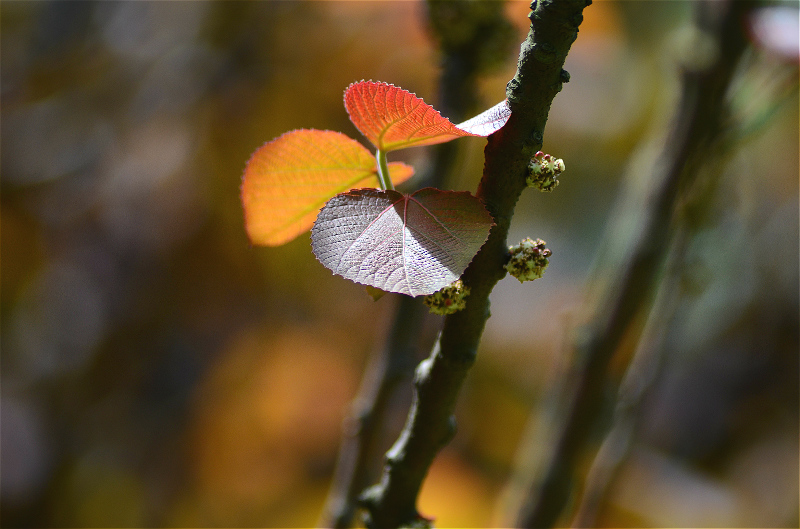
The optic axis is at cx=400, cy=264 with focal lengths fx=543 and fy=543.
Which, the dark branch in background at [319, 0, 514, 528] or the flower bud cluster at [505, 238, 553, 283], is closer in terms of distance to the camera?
the flower bud cluster at [505, 238, 553, 283]

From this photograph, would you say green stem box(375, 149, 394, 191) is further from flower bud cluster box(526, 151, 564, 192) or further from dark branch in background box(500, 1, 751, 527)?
dark branch in background box(500, 1, 751, 527)

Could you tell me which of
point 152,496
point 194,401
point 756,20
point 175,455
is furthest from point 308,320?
point 756,20

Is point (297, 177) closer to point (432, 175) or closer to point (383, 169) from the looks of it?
point (383, 169)

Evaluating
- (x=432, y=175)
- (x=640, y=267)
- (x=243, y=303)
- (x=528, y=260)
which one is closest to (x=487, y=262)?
(x=528, y=260)

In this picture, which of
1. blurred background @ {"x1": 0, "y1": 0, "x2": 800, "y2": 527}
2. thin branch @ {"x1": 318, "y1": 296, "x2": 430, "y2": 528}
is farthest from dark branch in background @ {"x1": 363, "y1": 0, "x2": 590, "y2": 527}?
blurred background @ {"x1": 0, "y1": 0, "x2": 800, "y2": 527}

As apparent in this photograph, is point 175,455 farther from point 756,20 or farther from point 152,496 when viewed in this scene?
point 756,20

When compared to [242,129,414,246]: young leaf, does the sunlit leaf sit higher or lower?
higher

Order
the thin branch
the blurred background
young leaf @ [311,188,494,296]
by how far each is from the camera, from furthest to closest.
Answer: the blurred background → the thin branch → young leaf @ [311,188,494,296]
